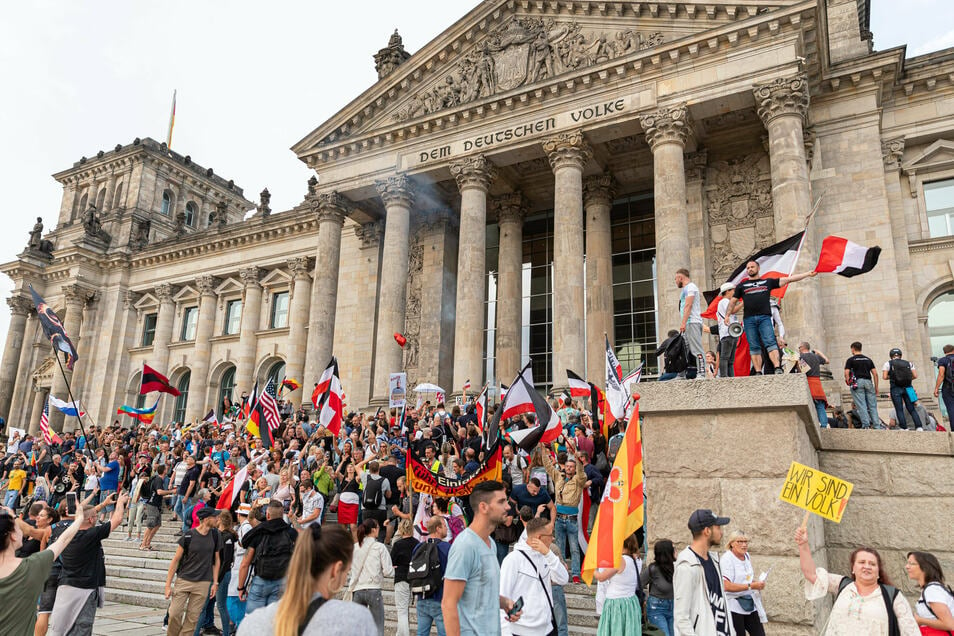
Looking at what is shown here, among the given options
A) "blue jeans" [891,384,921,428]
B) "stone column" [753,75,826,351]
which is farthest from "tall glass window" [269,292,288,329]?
"blue jeans" [891,384,921,428]

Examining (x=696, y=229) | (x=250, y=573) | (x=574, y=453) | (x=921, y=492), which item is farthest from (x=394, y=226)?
(x=921, y=492)

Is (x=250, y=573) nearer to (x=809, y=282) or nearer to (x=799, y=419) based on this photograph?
(x=799, y=419)

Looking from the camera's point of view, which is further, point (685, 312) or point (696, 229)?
point (696, 229)

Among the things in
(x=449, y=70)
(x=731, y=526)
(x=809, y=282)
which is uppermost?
(x=449, y=70)

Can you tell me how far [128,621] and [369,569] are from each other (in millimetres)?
5088

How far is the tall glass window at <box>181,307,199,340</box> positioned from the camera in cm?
4034

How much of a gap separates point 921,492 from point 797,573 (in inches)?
108

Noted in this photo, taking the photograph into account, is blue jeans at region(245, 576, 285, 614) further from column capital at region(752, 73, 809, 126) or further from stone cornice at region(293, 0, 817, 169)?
stone cornice at region(293, 0, 817, 169)

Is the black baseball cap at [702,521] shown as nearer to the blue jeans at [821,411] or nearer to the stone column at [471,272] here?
the blue jeans at [821,411]

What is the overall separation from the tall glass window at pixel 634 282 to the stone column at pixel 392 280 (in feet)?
26.1

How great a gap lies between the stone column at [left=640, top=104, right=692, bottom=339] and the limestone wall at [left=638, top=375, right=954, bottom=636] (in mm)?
11183

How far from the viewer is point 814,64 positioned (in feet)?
66.4

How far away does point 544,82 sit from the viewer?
22.9 metres

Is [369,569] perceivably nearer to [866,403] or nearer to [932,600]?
[932,600]
